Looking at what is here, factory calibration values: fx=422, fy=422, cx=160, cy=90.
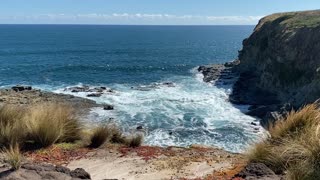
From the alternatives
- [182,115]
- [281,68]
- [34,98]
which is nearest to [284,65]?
[281,68]

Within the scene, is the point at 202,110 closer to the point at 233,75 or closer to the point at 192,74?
the point at 233,75

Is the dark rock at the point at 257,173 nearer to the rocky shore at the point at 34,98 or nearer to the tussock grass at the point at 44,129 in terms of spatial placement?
the tussock grass at the point at 44,129

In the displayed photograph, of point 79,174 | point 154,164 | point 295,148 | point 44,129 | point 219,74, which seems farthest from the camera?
point 219,74

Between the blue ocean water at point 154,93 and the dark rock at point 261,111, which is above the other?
the dark rock at point 261,111

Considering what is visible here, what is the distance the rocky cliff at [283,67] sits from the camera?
4566 cm

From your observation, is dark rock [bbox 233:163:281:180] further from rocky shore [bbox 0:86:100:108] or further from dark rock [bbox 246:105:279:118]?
rocky shore [bbox 0:86:100:108]

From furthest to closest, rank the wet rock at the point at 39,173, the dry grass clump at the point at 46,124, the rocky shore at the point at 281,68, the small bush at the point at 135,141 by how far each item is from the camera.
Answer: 1. the rocky shore at the point at 281,68
2. the small bush at the point at 135,141
3. the dry grass clump at the point at 46,124
4. the wet rock at the point at 39,173

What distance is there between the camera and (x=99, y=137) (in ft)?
47.2

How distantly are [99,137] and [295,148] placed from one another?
7.61 metres

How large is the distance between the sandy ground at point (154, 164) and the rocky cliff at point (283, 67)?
1178 inches

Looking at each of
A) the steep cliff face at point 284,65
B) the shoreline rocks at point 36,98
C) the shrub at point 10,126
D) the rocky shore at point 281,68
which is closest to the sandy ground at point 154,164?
the shrub at point 10,126

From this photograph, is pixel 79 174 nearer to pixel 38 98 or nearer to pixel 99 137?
pixel 99 137

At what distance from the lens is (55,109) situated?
45.1 ft

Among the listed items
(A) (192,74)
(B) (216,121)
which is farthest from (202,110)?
(A) (192,74)
